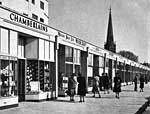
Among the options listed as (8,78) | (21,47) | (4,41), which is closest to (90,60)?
(21,47)

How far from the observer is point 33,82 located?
52.4 ft

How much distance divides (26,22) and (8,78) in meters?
3.18

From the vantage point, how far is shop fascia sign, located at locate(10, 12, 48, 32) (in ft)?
43.7

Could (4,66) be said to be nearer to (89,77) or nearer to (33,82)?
(33,82)

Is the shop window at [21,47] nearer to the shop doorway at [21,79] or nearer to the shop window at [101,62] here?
the shop doorway at [21,79]

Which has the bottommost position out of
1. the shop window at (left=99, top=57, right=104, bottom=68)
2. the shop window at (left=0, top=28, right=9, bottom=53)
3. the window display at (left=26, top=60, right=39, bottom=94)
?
the window display at (left=26, top=60, right=39, bottom=94)

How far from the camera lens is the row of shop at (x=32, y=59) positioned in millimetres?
12820

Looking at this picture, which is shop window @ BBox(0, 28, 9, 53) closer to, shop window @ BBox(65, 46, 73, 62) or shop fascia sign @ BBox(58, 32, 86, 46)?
shop fascia sign @ BBox(58, 32, 86, 46)

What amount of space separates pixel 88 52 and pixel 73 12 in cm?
904

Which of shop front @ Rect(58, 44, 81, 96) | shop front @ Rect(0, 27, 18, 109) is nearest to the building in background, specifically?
shop front @ Rect(58, 44, 81, 96)

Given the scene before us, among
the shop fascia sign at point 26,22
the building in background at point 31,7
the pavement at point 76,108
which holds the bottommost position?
the pavement at point 76,108

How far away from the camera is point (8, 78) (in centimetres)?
1305

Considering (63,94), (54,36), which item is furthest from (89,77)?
(54,36)

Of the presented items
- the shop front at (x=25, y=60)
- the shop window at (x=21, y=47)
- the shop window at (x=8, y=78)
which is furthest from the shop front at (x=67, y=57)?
the shop window at (x=8, y=78)
